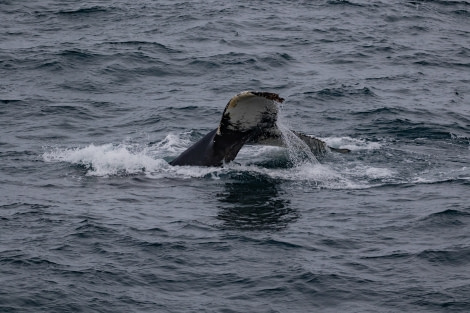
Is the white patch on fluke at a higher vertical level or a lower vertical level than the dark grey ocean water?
higher

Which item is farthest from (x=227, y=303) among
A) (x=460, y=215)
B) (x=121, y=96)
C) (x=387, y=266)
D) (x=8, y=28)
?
(x=8, y=28)

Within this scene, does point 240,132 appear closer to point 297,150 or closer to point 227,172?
point 227,172

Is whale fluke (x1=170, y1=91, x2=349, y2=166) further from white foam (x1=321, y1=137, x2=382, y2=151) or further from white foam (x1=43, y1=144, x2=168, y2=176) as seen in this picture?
white foam (x1=321, y1=137, x2=382, y2=151)

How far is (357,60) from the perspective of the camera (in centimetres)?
2697

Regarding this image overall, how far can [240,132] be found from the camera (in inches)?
605

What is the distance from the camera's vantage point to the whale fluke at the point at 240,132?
1462cm

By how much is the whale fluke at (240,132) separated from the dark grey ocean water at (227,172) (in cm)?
32

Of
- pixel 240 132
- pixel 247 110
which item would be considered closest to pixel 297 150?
pixel 240 132

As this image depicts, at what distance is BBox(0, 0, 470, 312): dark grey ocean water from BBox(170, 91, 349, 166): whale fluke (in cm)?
32

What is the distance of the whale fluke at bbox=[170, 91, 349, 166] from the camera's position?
14.6 m

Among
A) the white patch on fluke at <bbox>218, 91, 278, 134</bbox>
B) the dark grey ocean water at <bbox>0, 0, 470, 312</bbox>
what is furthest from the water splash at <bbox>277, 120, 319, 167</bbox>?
the white patch on fluke at <bbox>218, 91, 278, 134</bbox>

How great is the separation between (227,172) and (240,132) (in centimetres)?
122

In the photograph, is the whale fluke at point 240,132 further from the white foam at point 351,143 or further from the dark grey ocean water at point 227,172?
the white foam at point 351,143

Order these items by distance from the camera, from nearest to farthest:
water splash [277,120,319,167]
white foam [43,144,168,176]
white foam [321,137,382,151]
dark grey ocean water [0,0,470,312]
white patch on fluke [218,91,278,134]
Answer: dark grey ocean water [0,0,470,312]
white patch on fluke [218,91,278,134]
water splash [277,120,319,167]
white foam [43,144,168,176]
white foam [321,137,382,151]
